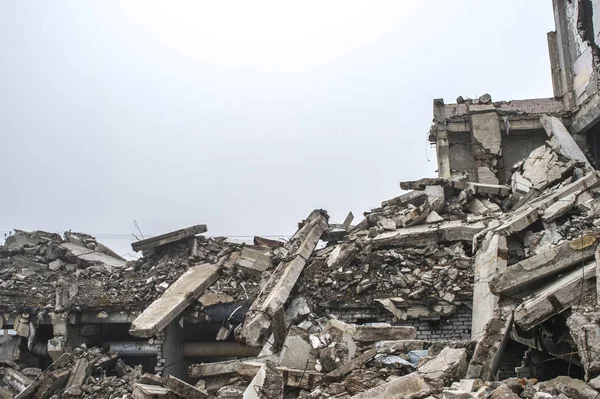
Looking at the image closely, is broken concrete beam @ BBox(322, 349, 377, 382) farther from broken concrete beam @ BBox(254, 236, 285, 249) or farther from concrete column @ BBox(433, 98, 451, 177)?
concrete column @ BBox(433, 98, 451, 177)

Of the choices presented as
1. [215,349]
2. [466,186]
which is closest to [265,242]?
[215,349]

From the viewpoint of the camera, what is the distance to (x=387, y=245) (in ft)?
29.7

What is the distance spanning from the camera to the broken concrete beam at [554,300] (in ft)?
15.5

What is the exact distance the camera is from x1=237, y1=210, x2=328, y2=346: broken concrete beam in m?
7.20

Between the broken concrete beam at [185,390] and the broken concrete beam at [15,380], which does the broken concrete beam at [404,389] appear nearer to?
the broken concrete beam at [185,390]

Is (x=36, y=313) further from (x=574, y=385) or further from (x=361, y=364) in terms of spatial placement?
(x=574, y=385)

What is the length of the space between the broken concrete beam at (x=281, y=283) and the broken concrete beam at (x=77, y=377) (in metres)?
3.03

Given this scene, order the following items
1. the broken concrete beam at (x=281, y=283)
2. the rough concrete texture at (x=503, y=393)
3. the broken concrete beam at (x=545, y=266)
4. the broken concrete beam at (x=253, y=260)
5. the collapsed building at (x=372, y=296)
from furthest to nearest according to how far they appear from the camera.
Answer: the broken concrete beam at (x=253, y=260)
the broken concrete beam at (x=281, y=283)
the broken concrete beam at (x=545, y=266)
the collapsed building at (x=372, y=296)
the rough concrete texture at (x=503, y=393)

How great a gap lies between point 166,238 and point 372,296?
478 centimetres

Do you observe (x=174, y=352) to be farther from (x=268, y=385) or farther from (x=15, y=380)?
(x=268, y=385)

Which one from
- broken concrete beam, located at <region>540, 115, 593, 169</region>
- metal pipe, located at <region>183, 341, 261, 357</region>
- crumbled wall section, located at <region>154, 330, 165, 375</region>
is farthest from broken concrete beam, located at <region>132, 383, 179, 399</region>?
broken concrete beam, located at <region>540, 115, 593, 169</region>

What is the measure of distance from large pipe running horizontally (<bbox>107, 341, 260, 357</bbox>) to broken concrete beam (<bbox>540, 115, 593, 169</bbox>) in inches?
311

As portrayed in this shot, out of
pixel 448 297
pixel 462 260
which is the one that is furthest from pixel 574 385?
pixel 462 260

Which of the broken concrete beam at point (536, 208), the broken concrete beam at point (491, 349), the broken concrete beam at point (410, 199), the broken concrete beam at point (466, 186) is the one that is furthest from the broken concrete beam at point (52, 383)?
the broken concrete beam at point (466, 186)
